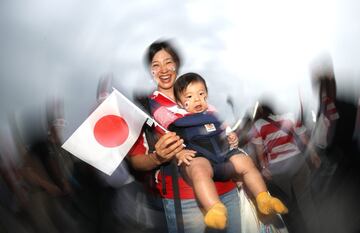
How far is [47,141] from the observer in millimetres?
1029

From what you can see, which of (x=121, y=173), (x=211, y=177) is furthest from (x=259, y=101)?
(x=121, y=173)

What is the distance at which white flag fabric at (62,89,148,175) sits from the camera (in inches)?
39.8

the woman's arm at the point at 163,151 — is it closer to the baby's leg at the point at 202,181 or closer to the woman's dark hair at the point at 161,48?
the baby's leg at the point at 202,181

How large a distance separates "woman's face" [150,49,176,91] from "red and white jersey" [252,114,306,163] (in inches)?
9.9

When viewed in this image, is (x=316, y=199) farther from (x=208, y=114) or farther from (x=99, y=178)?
(x=99, y=178)

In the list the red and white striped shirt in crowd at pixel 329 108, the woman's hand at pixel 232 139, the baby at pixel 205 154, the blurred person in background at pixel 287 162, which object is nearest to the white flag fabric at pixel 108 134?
the baby at pixel 205 154

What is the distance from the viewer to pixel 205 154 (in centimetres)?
99

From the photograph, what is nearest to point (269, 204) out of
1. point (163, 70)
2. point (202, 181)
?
point (202, 181)

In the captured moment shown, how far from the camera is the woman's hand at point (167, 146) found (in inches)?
36.9

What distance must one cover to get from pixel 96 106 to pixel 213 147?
0.97 ft

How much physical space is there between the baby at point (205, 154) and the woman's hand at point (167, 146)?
26 mm

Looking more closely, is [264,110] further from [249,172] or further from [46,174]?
[46,174]

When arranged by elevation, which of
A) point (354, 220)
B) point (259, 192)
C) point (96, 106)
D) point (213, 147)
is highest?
point (96, 106)

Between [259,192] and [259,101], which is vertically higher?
[259,101]
